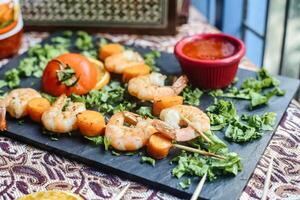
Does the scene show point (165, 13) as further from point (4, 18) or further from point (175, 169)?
point (175, 169)

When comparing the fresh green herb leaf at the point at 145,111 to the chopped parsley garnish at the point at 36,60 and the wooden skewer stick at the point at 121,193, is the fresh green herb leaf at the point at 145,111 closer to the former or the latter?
the wooden skewer stick at the point at 121,193

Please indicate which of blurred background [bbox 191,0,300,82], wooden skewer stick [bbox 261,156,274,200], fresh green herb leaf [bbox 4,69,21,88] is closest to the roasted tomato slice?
fresh green herb leaf [bbox 4,69,21,88]

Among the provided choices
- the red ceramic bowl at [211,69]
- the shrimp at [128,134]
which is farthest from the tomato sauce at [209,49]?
the shrimp at [128,134]

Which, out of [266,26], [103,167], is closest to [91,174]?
[103,167]

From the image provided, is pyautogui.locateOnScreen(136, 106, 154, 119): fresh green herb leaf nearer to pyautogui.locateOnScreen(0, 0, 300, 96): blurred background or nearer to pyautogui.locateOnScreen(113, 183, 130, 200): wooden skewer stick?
pyautogui.locateOnScreen(113, 183, 130, 200): wooden skewer stick

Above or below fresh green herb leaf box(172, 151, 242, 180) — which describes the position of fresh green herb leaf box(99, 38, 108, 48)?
above

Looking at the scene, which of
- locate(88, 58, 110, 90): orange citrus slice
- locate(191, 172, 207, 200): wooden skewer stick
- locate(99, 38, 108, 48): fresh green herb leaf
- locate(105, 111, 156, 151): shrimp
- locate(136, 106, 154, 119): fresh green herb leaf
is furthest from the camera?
locate(99, 38, 108, 48): fresh green herb leaf
